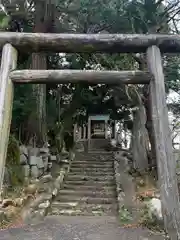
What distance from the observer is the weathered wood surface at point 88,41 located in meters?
3.86

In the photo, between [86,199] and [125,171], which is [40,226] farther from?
[125,171]

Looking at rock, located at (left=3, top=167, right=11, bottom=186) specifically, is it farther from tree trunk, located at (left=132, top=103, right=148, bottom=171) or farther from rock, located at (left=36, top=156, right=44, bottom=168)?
tree trunk, located at (left=132, top=103, right=148, bottom=171)

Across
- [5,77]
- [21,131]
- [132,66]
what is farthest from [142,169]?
[5,77]

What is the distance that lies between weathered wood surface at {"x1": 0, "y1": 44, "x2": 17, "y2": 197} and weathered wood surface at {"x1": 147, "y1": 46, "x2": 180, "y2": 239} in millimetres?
1894

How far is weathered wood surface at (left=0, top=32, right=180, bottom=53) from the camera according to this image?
386cm

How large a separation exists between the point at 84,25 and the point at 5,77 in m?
6.77

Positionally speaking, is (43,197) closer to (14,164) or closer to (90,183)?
(14,164)

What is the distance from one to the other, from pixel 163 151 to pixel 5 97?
2137 mm

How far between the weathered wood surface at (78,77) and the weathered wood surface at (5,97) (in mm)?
111

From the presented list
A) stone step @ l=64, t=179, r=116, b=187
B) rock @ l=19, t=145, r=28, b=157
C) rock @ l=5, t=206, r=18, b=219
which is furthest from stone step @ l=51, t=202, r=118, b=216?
rock @ l=19, t=145, r=28, b=157

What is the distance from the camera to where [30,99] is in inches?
370

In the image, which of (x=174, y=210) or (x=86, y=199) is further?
(x=86, y=199)

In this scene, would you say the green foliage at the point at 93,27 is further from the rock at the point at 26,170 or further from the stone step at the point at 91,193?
the stone step at the point at 91,193

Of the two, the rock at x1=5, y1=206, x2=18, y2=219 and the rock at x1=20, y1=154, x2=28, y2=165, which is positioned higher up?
the rock at x1=20, y1=154, x2=28, y2=165
